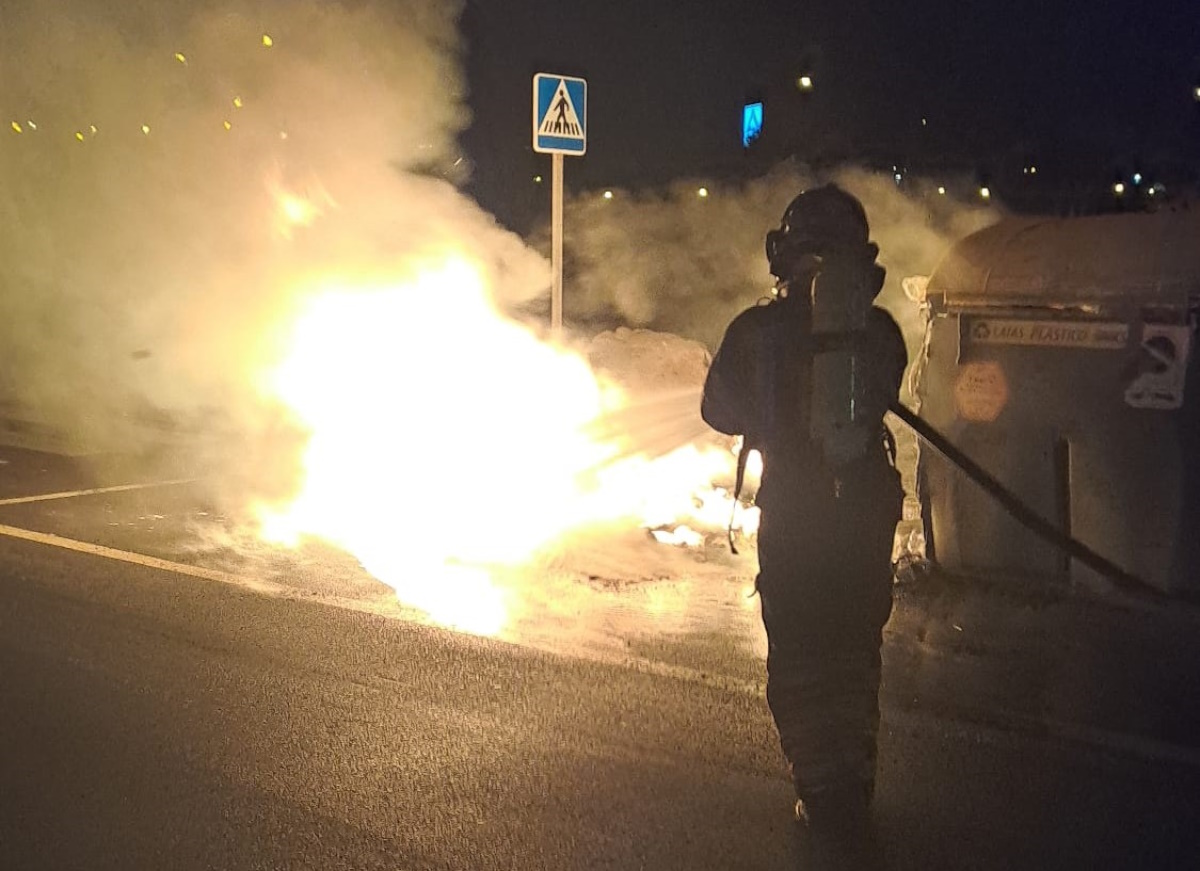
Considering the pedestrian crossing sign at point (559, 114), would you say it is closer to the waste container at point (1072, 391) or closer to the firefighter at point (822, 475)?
the waste container at point (1072, 391)

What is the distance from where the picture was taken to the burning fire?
25.8ft

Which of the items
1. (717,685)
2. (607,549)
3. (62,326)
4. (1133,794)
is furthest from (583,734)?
(62,326)

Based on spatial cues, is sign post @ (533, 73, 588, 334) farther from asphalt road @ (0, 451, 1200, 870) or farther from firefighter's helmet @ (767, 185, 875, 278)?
firefighter's helmet @ (767, 185, 875, 278)

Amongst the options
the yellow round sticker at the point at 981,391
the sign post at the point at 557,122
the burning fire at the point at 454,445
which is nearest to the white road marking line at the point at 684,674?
the burning fire at the point at 454,445

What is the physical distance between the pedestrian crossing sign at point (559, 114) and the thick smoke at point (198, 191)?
Result: 58.4 inches

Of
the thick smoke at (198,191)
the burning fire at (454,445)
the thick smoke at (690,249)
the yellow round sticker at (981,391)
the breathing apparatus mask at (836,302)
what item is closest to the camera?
the breathing apparatus mask at (836,302)

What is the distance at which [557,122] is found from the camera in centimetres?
809

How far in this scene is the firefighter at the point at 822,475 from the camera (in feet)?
11.9

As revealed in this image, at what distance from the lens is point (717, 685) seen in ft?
16.6

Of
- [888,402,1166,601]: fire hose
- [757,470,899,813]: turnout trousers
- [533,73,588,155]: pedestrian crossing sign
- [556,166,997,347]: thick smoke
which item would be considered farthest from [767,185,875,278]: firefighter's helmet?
[556,166,997,347]: thick smoke

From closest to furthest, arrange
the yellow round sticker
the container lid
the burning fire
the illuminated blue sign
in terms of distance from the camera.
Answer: the container lid → the yellow round sticker → the burning fire → the illuminated blue sign

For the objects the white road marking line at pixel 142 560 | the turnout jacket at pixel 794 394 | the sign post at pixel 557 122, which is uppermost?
the sign post at pixel 557 122

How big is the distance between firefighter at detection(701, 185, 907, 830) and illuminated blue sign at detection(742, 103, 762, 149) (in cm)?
2398

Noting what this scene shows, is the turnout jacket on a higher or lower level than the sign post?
lower
